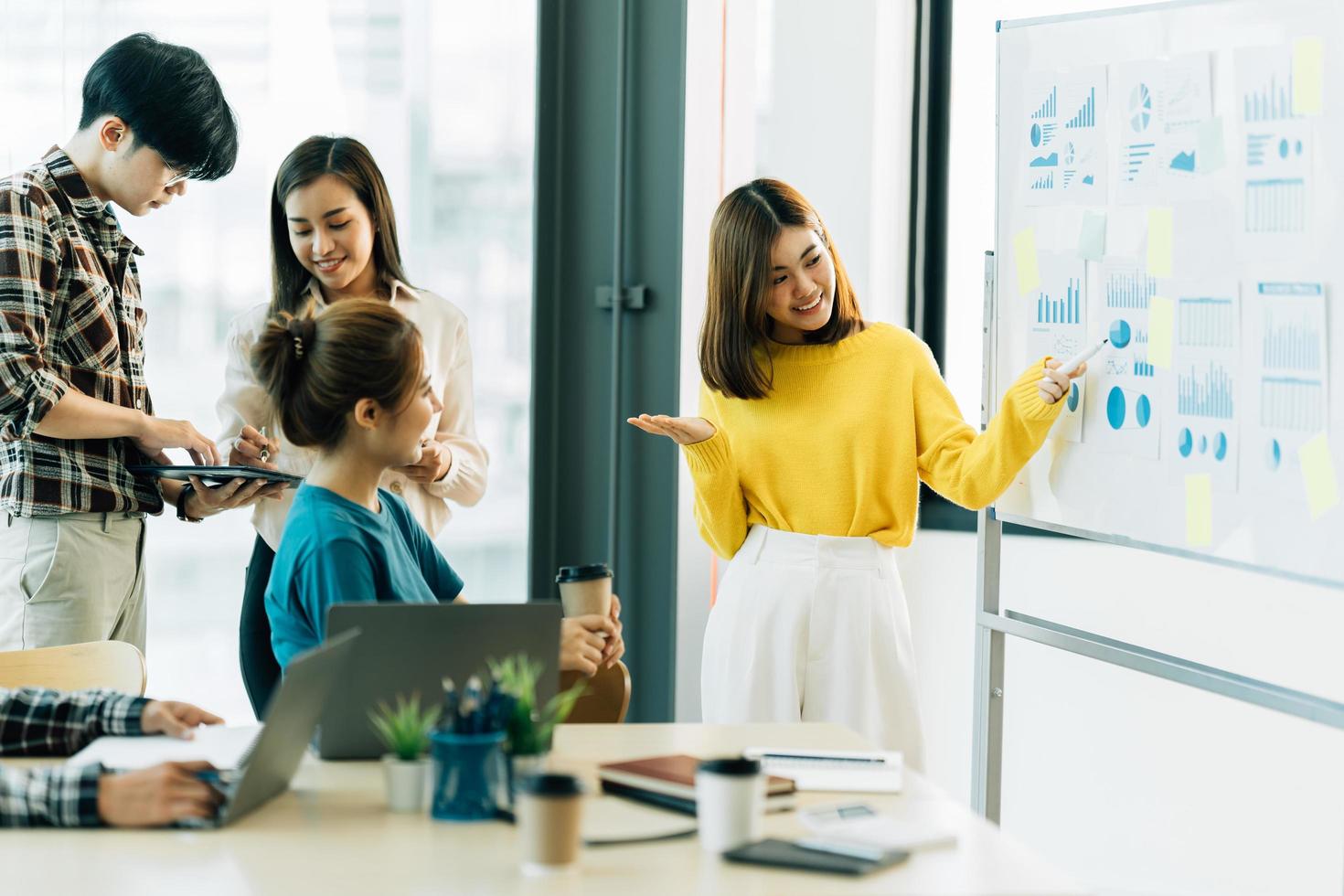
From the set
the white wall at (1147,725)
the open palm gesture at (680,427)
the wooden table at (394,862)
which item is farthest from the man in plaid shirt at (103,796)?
the white wall at (1147,725)

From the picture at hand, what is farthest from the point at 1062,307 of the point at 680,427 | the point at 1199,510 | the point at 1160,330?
the point at 680,427

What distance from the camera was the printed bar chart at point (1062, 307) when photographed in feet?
7.88

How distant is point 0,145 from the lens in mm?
2791

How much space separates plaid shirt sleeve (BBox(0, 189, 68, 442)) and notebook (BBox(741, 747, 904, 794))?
1315 mm

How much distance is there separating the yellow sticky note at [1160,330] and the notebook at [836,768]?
89cm

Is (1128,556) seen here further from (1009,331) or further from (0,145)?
(0,145)

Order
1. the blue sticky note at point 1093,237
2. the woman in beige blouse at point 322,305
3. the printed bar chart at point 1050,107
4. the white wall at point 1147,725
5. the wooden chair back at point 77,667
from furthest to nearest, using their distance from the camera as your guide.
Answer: the white wall at point 1147,725 → the woman in beige blouse at point 322,305 → the printed bar chart at point 1050,107 → the blue sticky note at point 1093,237 → the wooden chair back at point 77,667

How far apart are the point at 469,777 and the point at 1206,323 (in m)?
1.37

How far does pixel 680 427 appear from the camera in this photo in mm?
2525

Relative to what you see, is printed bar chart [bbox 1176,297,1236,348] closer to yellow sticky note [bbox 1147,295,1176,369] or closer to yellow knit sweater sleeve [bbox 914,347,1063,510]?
yellow sticky note [bbox 1147,295,1176,369]

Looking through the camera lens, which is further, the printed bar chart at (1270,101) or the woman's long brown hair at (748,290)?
the woman's long brown hair at (748,290)

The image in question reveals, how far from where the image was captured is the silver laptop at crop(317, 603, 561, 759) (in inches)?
60.0

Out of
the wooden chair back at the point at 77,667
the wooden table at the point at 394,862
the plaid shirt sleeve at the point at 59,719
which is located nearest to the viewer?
the wooden table at the point at 394,862

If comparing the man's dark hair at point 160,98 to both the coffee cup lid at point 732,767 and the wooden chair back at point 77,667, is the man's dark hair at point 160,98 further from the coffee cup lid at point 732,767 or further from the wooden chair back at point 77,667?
the coffee cup lid at point 732,767
